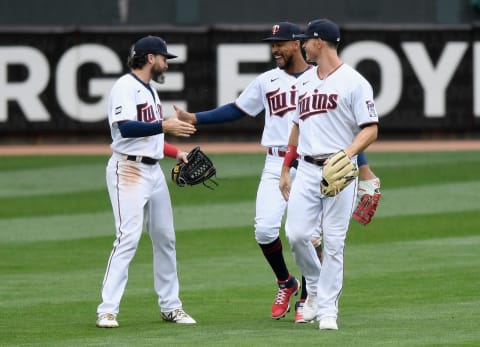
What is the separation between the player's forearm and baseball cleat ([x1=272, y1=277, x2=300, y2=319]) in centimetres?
149

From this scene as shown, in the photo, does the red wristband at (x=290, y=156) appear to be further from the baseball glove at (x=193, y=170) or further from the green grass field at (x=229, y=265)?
the green grass field at (x=229, y=265)

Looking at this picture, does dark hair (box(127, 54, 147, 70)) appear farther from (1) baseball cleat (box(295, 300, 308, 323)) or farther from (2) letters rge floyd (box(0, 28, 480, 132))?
(2) letters rge floyd (box(0, 28, 480, 132))

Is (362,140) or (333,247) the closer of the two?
(362,140)

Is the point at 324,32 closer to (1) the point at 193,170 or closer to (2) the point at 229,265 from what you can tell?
(1) the point at 193,170

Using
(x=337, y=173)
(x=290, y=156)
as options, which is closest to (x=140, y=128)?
(x=290, y=156)

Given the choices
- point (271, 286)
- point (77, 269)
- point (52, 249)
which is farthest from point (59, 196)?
point (271, 286)

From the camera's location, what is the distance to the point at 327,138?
30.7ft

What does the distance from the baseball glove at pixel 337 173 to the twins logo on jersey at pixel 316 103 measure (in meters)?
0.38

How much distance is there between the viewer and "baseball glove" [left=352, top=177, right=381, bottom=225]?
9.57 metres

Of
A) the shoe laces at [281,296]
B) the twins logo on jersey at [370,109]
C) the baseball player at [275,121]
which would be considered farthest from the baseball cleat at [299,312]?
the twins logo on jersey at [370,109]

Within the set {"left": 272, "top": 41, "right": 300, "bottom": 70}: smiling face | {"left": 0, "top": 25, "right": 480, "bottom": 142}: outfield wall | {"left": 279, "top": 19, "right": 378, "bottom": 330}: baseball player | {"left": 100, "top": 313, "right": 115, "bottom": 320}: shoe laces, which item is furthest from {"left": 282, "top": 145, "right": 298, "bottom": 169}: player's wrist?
{"left": 0, "top": 25, "right": 480, "bottom": 142}: outfield wall

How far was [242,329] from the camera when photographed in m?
9.36

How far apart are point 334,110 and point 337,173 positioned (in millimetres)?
539

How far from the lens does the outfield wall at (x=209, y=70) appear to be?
23016 millimetres
